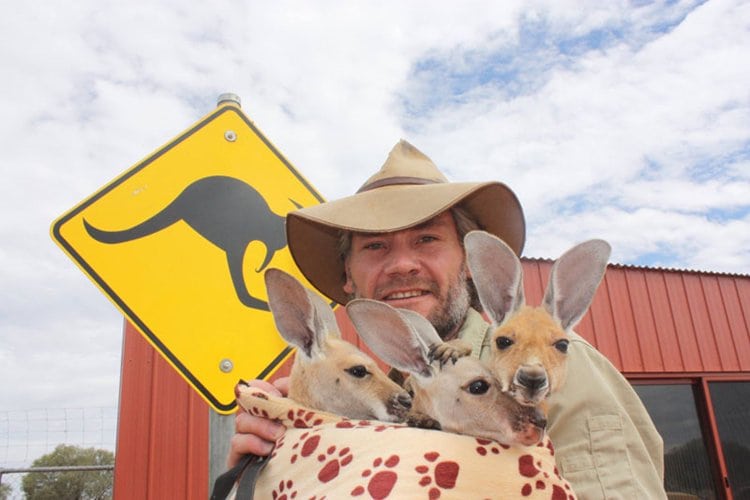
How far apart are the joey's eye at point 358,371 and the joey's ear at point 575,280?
0.39m

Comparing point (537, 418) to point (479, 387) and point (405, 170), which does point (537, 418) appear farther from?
point (405, 170)

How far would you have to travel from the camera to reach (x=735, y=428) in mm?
7766

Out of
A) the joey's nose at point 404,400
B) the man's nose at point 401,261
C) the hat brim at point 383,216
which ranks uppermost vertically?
the hat brim at point 383,216

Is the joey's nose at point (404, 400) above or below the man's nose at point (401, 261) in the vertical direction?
below

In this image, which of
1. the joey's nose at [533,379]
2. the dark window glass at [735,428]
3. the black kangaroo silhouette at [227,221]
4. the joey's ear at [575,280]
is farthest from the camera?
the dark window glass at [735,428]

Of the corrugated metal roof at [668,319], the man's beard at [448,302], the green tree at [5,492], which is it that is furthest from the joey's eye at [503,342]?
the green tree at [5,492]

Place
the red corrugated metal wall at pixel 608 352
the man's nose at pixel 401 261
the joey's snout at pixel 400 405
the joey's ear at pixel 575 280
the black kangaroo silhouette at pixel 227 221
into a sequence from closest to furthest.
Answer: the joey's ear at pixel 575 280 → the joey's snout at pixel 400 405 → the man's nose at pixel 401 261 → the black kangaroo silhouette at pixel 227 221 → the red corrugated metal wall at pixel 608 352

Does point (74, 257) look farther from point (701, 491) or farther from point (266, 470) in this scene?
point (701, 491)

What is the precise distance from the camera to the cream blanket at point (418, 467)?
892 millimetres

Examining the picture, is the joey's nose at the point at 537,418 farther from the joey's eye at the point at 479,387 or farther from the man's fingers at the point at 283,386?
the man's fingers at the point at 283,386

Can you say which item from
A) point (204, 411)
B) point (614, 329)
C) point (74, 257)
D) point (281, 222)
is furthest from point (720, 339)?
point (74, 257)

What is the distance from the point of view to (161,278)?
215cm

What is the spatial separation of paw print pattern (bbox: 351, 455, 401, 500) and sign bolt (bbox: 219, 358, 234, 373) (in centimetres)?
128

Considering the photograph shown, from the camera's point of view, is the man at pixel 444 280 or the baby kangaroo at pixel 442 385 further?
the man at pixel 444 280
